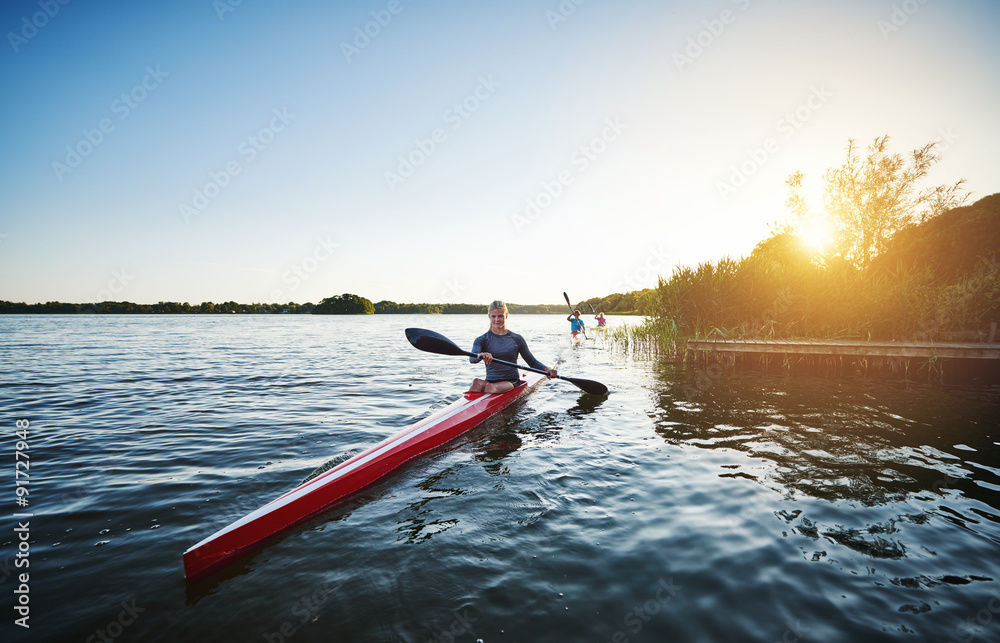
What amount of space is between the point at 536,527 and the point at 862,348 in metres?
10.6

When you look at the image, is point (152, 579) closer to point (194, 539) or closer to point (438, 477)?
point (194, 539)

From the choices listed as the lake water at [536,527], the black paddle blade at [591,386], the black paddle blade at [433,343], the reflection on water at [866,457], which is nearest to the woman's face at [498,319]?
the black paddle blade at [433,343]

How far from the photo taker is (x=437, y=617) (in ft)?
7.59

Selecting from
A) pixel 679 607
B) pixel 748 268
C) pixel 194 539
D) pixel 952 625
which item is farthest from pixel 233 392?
pixel 748 268

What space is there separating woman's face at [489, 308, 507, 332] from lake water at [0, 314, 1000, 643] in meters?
1.46

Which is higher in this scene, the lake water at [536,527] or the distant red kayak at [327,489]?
the distant red kayak at [327,489]

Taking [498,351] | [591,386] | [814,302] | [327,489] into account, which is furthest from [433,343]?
[814,302]

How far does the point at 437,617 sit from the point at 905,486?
446 centimetres

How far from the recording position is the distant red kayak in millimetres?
2719

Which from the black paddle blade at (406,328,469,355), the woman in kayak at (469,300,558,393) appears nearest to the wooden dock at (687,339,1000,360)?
the woman in kayak at (469,300,558,393)

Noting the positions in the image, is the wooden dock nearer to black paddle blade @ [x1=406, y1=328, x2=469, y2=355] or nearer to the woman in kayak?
the woman in kayak

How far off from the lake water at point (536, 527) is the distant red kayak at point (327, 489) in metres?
0.11

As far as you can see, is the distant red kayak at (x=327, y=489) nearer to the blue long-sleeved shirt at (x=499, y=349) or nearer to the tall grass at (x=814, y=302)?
the blue long-sleeved shirt at (x=499, y=349)

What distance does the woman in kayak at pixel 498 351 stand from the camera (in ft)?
22.3
